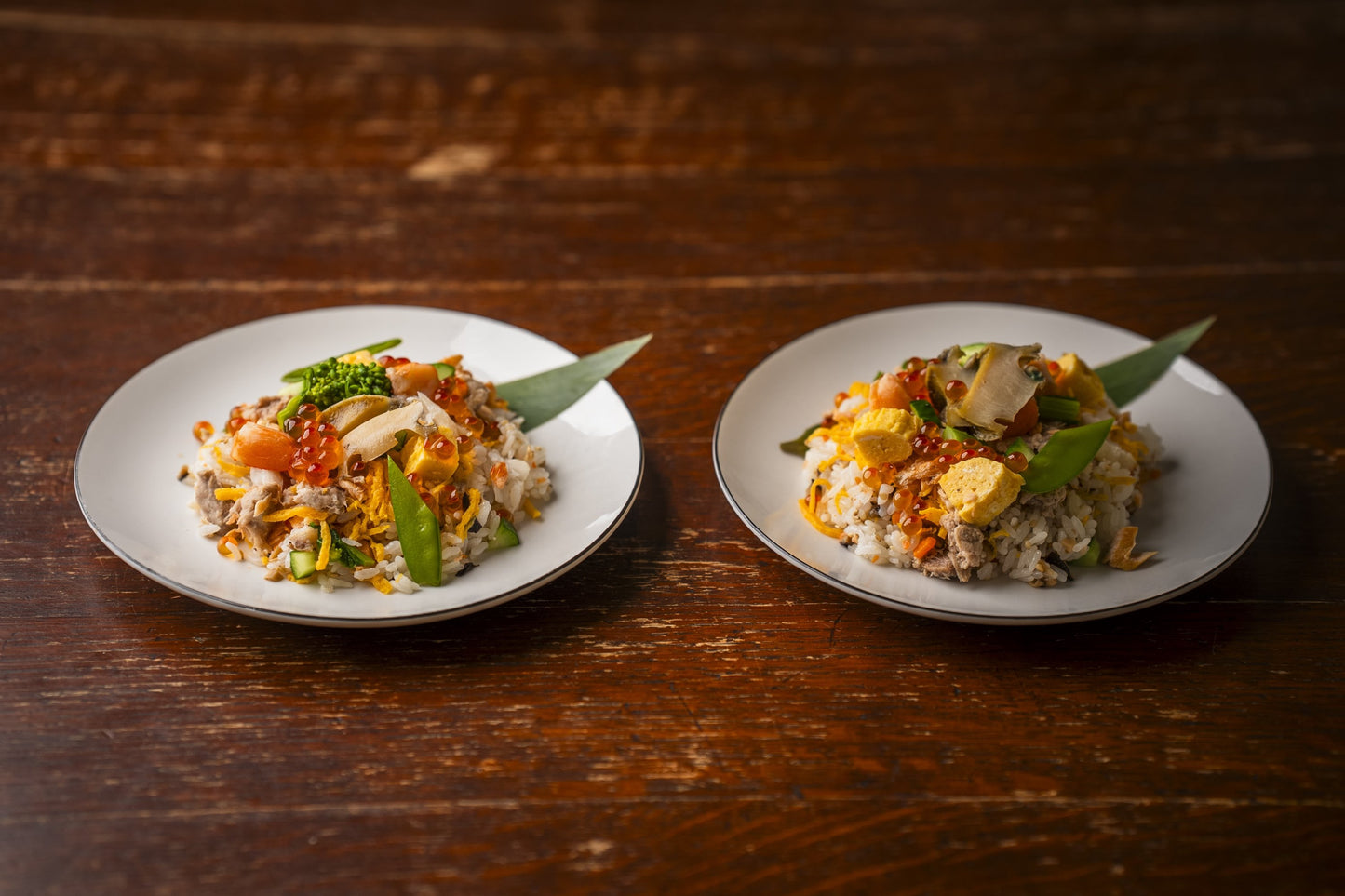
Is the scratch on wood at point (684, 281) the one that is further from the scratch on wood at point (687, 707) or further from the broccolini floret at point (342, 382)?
the scratch on wood at point (687, 707)

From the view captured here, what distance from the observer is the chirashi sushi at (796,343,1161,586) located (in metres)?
1.96

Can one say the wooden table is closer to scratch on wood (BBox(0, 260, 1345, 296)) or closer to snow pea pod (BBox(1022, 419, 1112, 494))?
scratch on wood (BBox(0, 260, 1345, 296))

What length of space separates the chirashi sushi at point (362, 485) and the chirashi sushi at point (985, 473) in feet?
1.99

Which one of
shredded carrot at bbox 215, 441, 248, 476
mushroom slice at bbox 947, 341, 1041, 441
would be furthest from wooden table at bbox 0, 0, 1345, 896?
mushroom slice at bbox 947, 341, 1041, 441

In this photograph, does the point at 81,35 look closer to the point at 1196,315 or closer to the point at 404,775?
the point at 404,775

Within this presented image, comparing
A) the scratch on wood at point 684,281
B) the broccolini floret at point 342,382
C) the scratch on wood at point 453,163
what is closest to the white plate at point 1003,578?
the scratch on wood at point 684,281

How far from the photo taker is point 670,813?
1.70 meters

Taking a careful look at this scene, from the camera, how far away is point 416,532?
6.29 feet

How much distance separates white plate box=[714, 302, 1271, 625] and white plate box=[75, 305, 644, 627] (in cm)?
26

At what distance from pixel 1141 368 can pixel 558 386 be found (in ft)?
4.09

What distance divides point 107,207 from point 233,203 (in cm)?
36

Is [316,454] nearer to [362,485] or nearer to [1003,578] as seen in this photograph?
[362,485]

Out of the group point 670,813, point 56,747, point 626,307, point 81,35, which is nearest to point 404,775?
point 670,813

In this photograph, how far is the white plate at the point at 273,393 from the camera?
1861 millimetres
